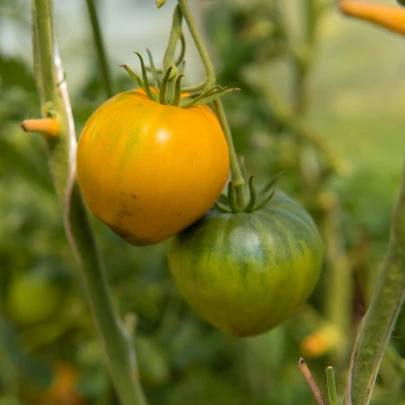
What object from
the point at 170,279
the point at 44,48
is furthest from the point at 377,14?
the point at 170,279

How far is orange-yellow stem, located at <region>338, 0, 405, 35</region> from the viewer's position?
24cm

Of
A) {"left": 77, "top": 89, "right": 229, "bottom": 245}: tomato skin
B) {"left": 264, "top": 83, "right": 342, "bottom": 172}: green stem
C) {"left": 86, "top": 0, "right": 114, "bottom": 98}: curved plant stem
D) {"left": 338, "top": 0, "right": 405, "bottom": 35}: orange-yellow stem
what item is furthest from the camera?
{"left": 264, "top": 83, "right": 342, "bottom": 172}: green stem

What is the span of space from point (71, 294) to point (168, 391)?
206mm

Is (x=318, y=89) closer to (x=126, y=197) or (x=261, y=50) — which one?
(x=261, y=50)

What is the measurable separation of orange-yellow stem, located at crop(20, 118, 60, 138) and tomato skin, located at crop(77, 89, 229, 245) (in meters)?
0.03

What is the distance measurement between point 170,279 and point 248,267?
1.64 feet

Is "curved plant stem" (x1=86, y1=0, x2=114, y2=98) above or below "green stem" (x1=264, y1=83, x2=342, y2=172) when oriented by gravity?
above

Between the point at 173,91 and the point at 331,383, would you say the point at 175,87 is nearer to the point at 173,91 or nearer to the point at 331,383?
the point at 173,91

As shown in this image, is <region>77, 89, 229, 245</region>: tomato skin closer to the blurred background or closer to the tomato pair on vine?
the tomato pair on vine

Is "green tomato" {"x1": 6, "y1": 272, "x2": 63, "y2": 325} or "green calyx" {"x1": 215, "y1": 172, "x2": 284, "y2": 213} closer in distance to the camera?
"green calyx" {"x1": 215, "y1": 172, "x2": 284, "y2": 213}

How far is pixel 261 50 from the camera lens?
1141 mm

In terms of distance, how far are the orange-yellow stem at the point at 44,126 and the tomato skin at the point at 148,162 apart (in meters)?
0.03

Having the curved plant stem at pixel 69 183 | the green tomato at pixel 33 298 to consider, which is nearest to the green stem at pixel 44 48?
the curved plant stem at pixel 69 183

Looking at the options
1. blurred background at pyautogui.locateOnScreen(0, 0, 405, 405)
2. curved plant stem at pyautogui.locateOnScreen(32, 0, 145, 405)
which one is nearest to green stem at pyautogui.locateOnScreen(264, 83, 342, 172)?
blurred background at pyautogui.locateOnScreen(0, 0, 405, 405)
